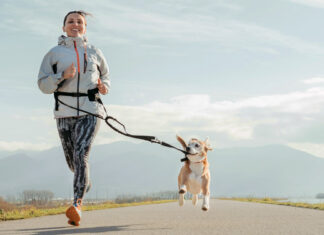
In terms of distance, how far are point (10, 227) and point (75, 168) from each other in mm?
1803

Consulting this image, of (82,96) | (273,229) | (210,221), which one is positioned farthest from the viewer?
(210,221)

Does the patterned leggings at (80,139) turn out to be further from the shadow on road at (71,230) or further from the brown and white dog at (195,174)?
the brown and white dog at (195,174)

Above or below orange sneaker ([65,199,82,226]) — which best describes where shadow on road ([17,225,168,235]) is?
below

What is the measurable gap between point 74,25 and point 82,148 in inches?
68.2

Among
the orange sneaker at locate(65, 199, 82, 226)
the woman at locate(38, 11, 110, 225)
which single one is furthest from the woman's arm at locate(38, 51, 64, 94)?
the orange sneaker at locate(65, 199, 82, 226)

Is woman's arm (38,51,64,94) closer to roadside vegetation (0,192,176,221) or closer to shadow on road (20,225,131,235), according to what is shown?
shadow on road (20,225,131,235)

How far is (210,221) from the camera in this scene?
9.04 metres

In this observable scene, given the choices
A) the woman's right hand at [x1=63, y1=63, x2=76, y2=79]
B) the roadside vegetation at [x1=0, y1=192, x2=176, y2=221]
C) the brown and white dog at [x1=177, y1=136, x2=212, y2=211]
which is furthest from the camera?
the roadside vegetation at [x1=0, y1=192, x2=176, y2=221]

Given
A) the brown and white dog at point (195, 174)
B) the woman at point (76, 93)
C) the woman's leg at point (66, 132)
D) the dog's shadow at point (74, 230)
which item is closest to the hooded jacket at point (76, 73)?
the woman at point (76, 93)

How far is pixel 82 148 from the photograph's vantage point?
24.0 feet

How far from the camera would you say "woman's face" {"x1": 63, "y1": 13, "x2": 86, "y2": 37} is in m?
7.41

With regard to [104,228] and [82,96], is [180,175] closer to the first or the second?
[104,228]

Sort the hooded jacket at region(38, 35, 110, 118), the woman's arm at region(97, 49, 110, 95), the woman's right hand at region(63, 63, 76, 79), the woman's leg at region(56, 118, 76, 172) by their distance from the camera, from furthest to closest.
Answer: the woman's arm at region(97, 49, 110, 95) → the woman's leg at region(56, 118, 76, 172) → the hooded jacket at region(38, 35, 110, 118) → the woman's right hand at region(63, 63, 76, 79)

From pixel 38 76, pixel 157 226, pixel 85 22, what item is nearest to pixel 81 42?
pixel 85 22
